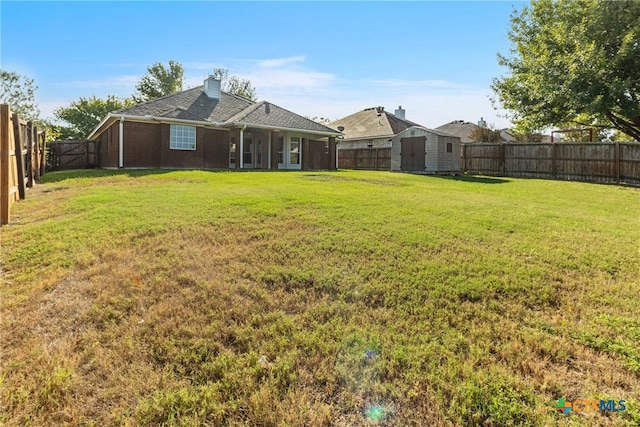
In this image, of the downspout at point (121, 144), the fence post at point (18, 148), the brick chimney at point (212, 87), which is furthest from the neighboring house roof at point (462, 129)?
the fence post at point (18, 148)

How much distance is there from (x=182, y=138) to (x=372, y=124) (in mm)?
17350

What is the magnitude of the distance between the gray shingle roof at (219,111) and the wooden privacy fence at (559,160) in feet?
31.0


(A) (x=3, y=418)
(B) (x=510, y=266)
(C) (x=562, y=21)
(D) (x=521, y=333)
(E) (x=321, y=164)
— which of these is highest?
(C) (x=562, y=21)

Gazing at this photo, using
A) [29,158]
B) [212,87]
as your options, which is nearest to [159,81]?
[212,87]

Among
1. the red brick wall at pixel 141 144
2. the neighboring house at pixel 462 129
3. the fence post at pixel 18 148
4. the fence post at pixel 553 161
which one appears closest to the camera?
the fence post at pixel 18 148

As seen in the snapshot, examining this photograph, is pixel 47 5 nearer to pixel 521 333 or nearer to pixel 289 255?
pixel 289 255

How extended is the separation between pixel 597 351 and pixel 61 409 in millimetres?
3866

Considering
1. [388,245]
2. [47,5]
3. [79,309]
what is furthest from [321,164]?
[79,309]

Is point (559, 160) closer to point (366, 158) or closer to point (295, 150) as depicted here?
point (366, 158)

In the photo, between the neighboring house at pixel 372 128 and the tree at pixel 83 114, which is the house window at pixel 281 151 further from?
the tree at pixel 83 114

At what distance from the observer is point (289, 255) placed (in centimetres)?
459

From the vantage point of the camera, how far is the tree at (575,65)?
1641 centimetres

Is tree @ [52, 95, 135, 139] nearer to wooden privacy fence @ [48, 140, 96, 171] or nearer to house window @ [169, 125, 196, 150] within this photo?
wooden privacy fence @ [48, 140, 96, 171]

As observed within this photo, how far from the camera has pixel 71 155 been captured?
21.0 metres
